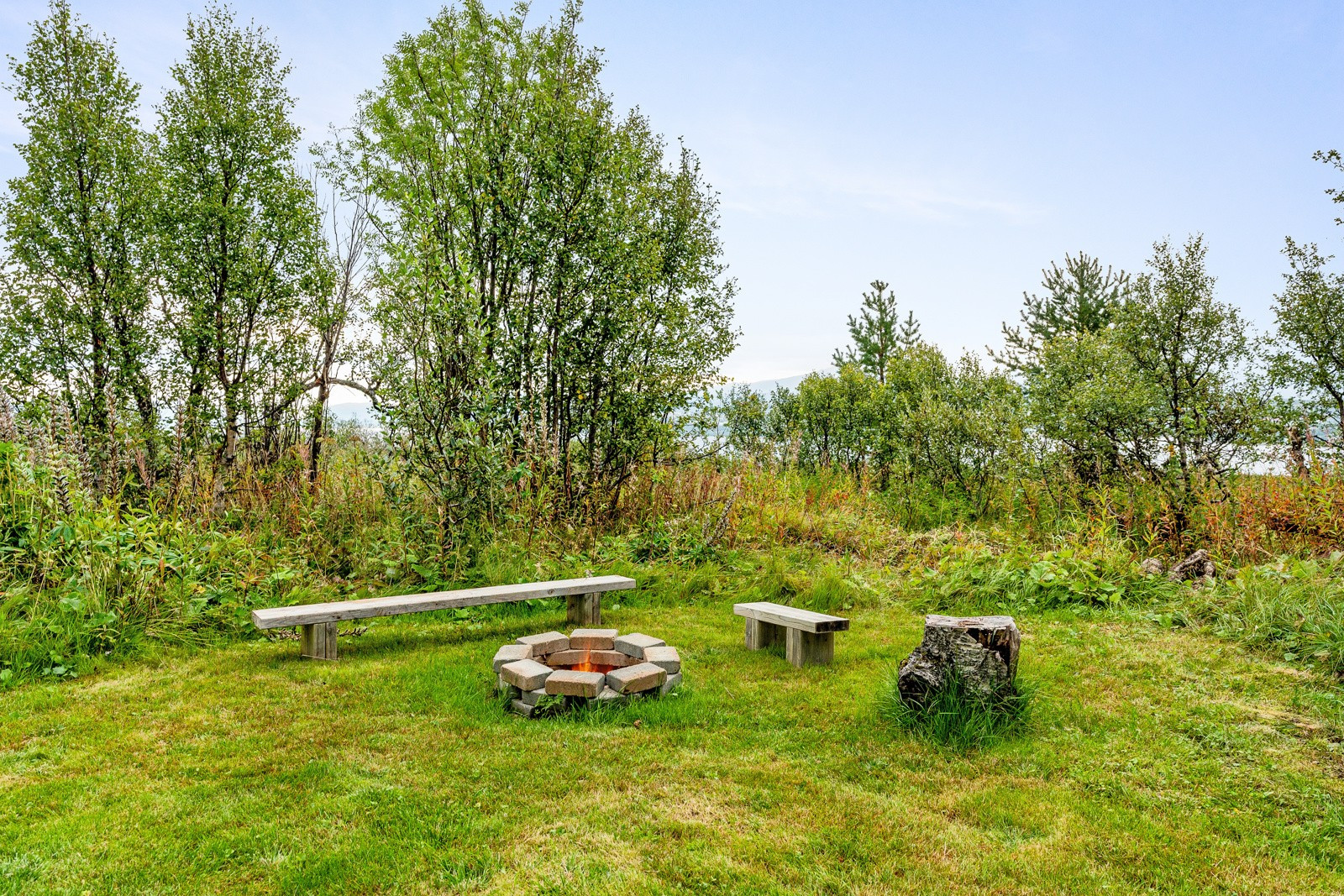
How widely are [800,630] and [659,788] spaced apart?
6.73ft

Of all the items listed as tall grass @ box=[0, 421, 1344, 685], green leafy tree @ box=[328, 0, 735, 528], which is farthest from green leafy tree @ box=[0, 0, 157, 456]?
green leafy tree @ box=[328, 0, 735, 528]

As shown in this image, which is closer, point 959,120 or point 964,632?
point 964,632

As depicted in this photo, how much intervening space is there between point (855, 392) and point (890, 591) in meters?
11.7

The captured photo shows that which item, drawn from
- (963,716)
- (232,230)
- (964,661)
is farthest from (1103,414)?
(232,230)

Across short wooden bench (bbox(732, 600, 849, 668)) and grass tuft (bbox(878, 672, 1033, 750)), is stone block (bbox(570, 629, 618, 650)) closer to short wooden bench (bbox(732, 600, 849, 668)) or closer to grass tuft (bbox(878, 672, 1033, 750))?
short wooden bench (bbox(732, 600, 849, 668))

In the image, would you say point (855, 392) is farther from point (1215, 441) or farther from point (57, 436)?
point (57, 436)

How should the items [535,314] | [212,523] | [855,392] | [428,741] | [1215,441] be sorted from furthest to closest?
[855,392] → [1215,441] → [535,314] → [212,523] → [428,741]

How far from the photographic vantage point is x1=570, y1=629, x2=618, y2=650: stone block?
14.5 ft

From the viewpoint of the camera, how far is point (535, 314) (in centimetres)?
795

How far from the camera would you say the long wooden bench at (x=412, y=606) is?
4.54 metres

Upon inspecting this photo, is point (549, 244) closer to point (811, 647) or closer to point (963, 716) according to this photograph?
point (811, 647)

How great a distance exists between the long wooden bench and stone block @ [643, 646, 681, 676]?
142cm

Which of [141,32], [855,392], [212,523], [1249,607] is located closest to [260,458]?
[212,523]

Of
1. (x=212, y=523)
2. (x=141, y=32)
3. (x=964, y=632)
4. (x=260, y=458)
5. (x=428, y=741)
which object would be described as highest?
(x=141, y=32)
